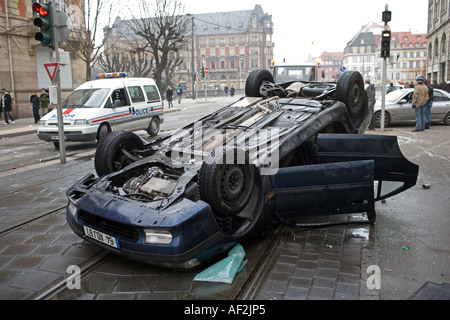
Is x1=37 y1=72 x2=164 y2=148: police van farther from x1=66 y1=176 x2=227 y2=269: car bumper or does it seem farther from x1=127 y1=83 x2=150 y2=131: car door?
x1=66 y1=176 x2=227 y2=269: car bumper

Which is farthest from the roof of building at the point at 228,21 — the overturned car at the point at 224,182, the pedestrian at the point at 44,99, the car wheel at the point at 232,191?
the car wheel at the point at 232,191

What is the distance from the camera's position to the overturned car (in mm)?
3537

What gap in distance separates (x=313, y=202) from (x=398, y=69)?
386 ft

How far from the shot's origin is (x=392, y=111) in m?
14.4

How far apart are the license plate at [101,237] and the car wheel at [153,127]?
32.2ft

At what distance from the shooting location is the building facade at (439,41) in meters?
35.2

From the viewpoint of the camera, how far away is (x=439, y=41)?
3844 cm

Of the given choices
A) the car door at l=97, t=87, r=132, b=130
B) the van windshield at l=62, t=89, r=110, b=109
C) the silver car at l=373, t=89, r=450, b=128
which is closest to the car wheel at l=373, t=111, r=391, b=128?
the silver car at l=373, t=89, r=450, b=128

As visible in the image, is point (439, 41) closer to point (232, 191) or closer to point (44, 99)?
point (44, 99)

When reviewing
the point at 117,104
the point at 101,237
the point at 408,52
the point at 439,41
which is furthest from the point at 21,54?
the point at 408,52

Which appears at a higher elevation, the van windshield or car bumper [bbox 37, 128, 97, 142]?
the van windshield

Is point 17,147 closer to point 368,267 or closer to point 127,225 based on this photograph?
point 127,225

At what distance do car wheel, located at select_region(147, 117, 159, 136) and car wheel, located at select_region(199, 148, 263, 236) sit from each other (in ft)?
32.1
